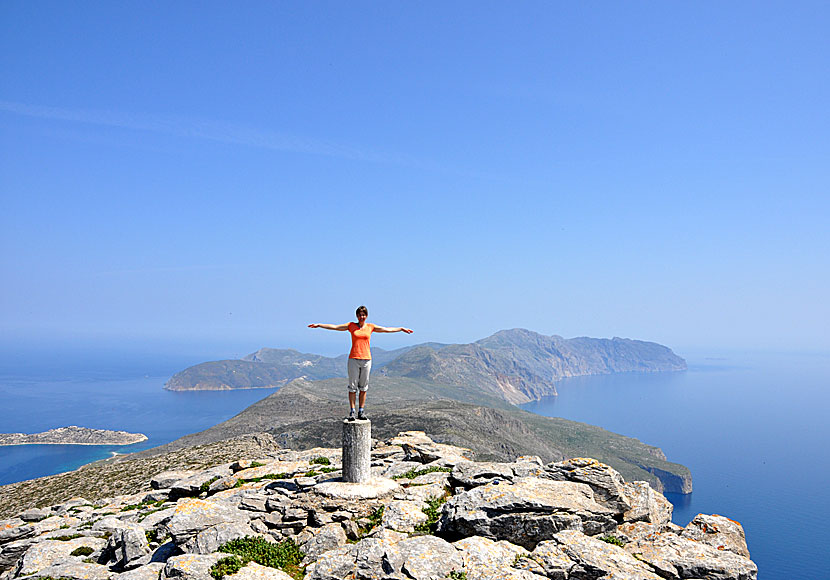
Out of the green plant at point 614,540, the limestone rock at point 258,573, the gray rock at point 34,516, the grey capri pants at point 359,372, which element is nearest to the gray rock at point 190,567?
the limestone rock at point 258,573

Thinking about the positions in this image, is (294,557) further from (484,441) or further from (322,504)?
(484,441)

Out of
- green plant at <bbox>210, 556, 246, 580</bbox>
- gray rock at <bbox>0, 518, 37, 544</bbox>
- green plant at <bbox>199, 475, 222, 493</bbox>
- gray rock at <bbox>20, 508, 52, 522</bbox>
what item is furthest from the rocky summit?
gray rock at <bbox>20, 508, 52, 522</bbox>

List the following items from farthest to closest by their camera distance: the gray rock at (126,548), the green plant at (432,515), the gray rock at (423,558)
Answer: the gray rock at (126,548), the green plant at (432,515), the gray rock at (423,558)

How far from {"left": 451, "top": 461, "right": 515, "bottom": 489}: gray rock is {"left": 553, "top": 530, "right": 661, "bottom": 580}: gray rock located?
4.80 metres

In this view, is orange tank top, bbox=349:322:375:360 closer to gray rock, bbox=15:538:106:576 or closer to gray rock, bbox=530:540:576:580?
gray rock, bbox=530:540:576:580

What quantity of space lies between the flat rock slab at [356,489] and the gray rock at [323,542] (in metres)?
1.98

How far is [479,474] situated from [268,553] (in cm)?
1002

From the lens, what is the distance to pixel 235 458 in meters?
49.1

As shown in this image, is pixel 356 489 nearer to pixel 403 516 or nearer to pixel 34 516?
pixel 403 516

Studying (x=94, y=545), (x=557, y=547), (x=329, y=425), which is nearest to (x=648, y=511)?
(x=557, y=547)

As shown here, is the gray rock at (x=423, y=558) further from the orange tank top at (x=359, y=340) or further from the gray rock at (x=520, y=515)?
the orange tank top at (x=359, y=340)

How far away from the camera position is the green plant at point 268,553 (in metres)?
15.2

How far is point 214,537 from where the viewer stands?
16.0 m

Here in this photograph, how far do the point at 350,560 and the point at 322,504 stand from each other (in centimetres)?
431
